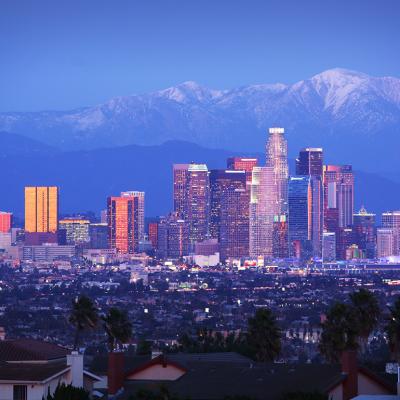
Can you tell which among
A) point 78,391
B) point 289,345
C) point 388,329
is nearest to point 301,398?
point 78,391

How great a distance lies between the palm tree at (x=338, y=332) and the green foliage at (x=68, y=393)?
3898 cm

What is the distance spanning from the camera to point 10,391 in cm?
5316

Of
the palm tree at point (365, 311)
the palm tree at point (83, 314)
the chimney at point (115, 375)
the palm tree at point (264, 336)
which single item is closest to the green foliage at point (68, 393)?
the chimney at point (115, 375)

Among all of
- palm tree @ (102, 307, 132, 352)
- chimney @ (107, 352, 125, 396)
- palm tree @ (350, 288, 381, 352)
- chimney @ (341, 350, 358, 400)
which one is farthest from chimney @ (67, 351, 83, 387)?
palm tree @ (350, 288, 381, 352)

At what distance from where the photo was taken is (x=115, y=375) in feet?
179

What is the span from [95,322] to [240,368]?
46199 mm

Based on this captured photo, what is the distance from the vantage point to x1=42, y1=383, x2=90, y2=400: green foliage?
49219 millimetres

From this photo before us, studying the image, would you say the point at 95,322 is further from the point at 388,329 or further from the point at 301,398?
the point at 301,398

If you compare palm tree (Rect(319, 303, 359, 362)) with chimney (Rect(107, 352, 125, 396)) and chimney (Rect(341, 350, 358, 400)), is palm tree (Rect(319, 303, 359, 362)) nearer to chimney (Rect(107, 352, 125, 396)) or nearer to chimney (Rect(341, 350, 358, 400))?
chimney (Rect(107, 352, 125, 396))

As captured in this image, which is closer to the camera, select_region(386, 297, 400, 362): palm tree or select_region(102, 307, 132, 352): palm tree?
select_region(386, 297, 400, 362): palm tree

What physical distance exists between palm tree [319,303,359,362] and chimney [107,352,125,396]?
3391 cm

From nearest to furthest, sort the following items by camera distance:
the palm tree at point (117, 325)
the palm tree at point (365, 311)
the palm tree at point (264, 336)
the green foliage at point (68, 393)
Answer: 1. the green foliage at point (68, 393)
2. the palm tree at point (264, 336)
3. the palm tree at point (117, 325)
4. the palm tree at point (365, 311)

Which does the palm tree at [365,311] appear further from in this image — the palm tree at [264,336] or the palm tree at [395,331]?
the palm tree at [395,331]

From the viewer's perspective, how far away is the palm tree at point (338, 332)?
91.1 m
